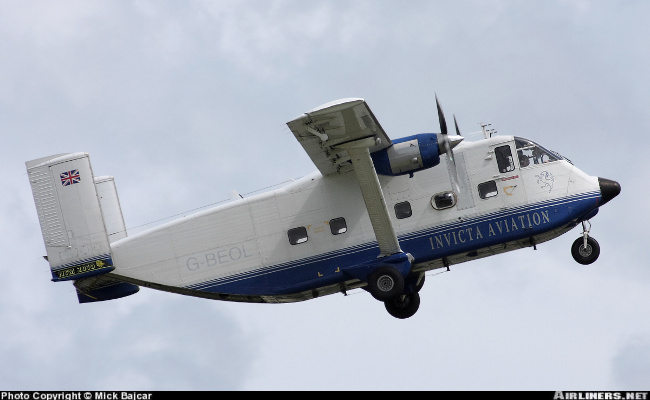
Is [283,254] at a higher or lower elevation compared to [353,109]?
lower

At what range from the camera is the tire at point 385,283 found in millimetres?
23203

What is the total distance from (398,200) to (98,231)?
6.82m

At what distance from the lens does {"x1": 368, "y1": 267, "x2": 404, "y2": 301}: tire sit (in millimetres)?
23203

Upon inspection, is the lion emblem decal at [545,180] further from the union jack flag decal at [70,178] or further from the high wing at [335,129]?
the union jack flag decal at [70,178]

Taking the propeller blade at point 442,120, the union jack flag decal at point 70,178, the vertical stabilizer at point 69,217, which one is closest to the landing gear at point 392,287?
Result: the propeller blade at point 442,120

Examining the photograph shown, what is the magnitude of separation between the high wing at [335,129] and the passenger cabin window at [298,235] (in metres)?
1.73

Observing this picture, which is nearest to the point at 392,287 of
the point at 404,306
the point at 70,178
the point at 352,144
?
the point at 404,306

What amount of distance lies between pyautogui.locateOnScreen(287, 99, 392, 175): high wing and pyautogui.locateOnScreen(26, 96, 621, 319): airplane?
0.08 m

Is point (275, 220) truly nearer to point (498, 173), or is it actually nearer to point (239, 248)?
point (239, 248)

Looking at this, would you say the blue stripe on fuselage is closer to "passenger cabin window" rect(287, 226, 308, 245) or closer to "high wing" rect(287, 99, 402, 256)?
"passenger cabin window" rect(287, 226, 308, 245)

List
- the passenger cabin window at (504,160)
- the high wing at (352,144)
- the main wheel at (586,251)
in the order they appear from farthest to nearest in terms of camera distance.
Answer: the main wheel at (586,251)
the passenger cabin window at (504,160)
the high wing at (352,144)

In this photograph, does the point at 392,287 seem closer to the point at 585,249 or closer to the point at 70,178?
the point at 585,249

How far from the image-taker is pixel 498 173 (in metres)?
23.5

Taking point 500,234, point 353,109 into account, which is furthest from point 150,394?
point 500,234
